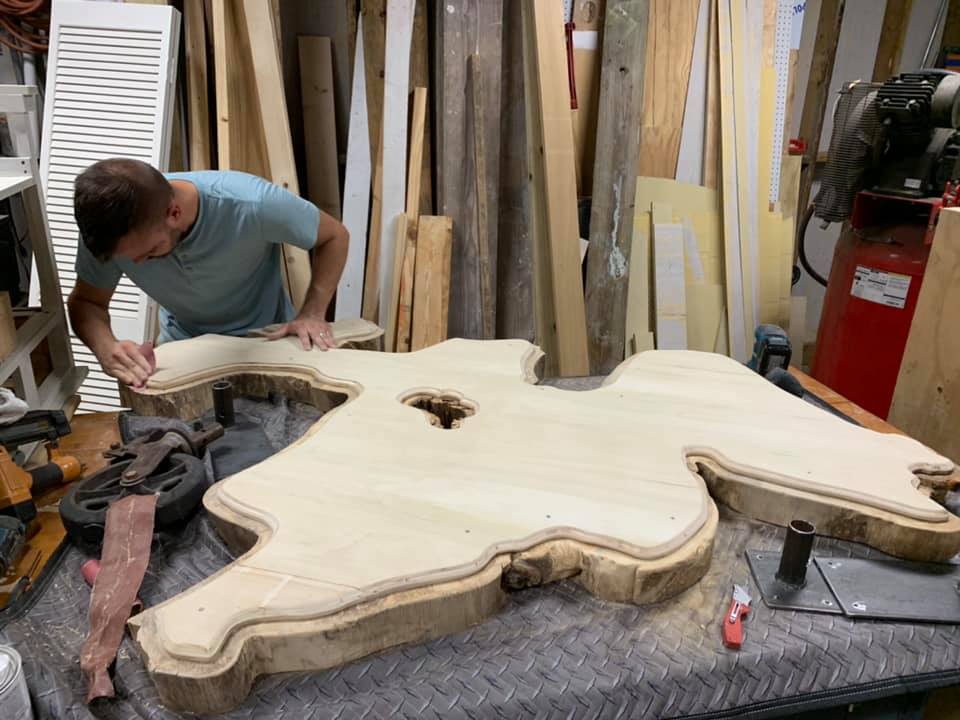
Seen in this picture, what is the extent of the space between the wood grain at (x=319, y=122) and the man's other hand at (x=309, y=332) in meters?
1.50

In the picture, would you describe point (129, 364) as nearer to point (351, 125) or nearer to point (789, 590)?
point (789, 590)

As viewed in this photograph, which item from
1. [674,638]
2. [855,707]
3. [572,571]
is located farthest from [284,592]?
[855,707]

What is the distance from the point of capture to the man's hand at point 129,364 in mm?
1523

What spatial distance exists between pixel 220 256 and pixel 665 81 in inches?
78.2

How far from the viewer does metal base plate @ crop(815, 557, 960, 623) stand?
3.30ft

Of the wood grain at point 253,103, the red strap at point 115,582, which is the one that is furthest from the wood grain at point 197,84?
the red strap at point 115,582

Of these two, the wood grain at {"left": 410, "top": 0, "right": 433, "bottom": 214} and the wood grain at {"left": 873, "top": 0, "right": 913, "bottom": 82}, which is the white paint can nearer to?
the wood grain at {"left": 410, "top": 0, "right": 433, "bottom": 214}

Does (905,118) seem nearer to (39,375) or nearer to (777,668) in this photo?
(777,668)

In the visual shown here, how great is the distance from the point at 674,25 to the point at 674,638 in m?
2.56

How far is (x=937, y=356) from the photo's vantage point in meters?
1.78

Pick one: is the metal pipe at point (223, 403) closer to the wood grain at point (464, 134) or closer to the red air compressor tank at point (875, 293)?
the wood grain at point (464, 134)

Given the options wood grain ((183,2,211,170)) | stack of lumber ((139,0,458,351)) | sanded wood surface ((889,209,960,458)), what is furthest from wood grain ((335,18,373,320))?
sanded wood surface ((889,209,960,458))

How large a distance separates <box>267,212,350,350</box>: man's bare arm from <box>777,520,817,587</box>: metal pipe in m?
1.15

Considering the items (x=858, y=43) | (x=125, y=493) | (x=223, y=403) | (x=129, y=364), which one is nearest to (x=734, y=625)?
(x=125, y=493)
